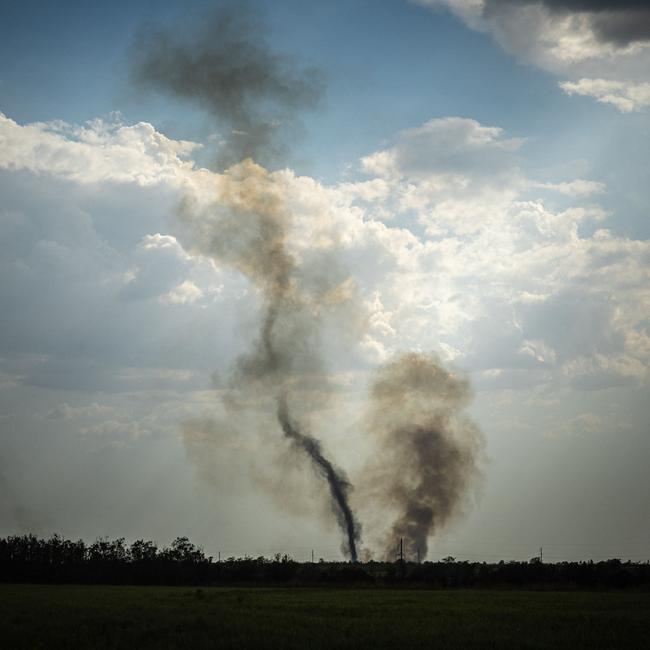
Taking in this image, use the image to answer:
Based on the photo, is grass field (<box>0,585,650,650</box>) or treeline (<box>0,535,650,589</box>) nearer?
grass field (<box>0,585,650,650</box>)

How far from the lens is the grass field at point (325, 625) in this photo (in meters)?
38.4

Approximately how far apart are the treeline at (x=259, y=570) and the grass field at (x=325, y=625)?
45.0 m

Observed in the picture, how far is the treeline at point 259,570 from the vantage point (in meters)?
110

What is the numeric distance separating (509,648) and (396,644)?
5.44 m

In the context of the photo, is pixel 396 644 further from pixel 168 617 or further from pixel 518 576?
pixel 518 576

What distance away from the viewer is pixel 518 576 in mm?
112188

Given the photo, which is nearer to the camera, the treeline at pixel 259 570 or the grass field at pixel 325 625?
the grass field at pixel 325 625

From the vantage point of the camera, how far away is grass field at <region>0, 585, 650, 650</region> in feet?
126

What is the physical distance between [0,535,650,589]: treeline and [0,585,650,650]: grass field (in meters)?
45.0

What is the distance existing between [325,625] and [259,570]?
106093 mm

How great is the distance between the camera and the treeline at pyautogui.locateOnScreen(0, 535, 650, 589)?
110 metres

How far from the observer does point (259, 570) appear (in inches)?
5827

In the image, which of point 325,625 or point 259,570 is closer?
point 325,625

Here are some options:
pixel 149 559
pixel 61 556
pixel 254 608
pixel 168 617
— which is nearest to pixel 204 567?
pixel 149 559
